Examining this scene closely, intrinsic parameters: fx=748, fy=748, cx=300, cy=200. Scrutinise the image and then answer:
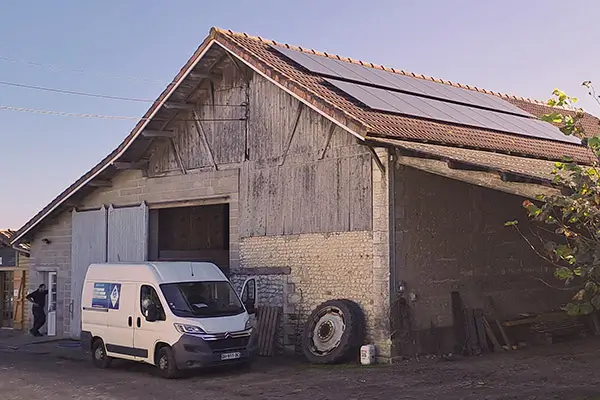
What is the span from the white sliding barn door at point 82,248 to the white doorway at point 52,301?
4.47ft

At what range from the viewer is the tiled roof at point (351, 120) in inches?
563

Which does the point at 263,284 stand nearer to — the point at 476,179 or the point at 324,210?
the point at 324,210

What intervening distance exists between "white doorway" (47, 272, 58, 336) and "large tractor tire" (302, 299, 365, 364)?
36.4ft

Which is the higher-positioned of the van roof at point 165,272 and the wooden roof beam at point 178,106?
the wooden roof beam at point 178,106

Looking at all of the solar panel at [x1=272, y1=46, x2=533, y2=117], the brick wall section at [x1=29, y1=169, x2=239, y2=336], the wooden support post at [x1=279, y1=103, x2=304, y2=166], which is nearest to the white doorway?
the brick wall section at [x1=29, y1=169, x2=239, y2=336]

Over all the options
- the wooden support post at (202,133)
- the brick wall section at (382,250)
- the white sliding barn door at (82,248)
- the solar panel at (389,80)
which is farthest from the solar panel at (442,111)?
the white sliding barn door at (82,248)

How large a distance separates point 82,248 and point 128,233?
7.69 ft

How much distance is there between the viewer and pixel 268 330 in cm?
1616

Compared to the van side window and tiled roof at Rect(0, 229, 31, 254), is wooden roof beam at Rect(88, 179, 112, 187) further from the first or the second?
the van side window

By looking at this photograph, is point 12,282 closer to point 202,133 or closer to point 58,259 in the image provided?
point 58,259

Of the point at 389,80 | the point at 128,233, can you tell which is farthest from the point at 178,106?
the point at 389,80

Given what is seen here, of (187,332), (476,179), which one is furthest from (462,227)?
(187,332)

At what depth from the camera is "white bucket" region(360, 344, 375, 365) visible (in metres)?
13.9

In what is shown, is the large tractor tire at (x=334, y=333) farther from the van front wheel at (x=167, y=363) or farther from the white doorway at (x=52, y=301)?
the white doorway at (x=52, y=301)
